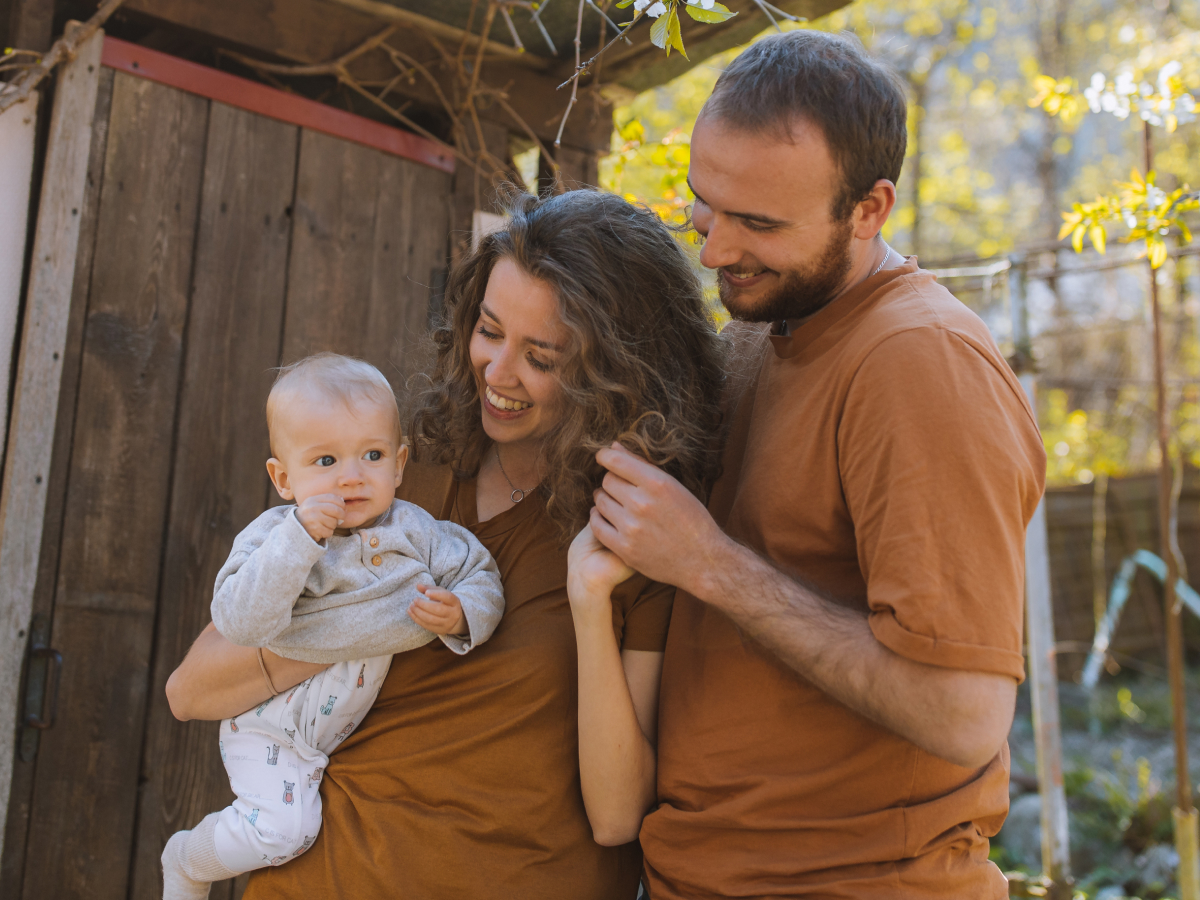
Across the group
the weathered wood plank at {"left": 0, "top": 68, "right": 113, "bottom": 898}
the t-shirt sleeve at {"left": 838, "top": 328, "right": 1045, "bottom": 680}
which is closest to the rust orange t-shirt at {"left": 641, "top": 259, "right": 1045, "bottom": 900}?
the t-shirt sleeve at {"left": 838, "top": 328, "right": 1045, "bottom": 680}

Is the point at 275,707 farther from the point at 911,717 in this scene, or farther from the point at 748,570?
the point at 911,717

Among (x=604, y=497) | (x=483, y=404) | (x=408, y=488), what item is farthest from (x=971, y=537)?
(x=408, y=488)

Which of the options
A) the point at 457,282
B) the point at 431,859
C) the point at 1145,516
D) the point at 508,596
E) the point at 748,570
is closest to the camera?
the point at 748,570

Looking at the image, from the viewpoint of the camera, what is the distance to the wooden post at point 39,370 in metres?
2.15

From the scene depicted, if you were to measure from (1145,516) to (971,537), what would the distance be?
29.3ft

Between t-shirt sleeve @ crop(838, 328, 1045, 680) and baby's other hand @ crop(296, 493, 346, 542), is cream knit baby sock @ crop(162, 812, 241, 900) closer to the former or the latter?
baby's other hand @ crop(296, 493, 346, 542)

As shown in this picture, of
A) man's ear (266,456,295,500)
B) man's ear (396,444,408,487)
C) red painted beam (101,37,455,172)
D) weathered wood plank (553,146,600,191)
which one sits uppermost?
weathered wood plank (553,146,600,191)

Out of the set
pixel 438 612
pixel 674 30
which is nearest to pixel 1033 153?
pixel 674 30

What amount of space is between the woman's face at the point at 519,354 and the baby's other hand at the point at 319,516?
15.4 inches

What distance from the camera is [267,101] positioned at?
2.66 m

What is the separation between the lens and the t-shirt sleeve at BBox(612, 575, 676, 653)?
1.78 metres

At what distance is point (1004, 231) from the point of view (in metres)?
14.6

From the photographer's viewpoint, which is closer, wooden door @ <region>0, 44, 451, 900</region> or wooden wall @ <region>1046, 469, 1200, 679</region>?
wooden door @ <region>0, 44, 451, 900</region>

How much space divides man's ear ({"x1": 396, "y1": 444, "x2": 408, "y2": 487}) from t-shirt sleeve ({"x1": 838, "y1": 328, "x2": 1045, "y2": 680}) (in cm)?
87
